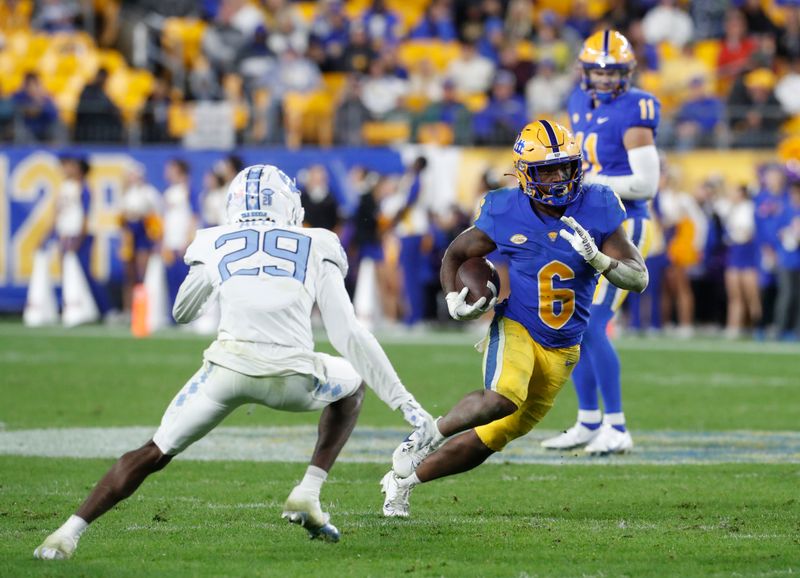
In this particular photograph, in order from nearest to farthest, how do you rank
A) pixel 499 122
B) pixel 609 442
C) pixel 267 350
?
pixel 267 350 → pixel 609 442 → pixel 499 122

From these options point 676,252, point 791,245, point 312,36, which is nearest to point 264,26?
point 312,36

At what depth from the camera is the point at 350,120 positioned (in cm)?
1808

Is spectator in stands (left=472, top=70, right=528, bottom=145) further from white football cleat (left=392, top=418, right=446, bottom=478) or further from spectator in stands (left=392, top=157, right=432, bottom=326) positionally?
white football cleat (left=392, top=418, right=446, bottom=478)

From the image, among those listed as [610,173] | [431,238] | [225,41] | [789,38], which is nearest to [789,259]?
[431,238]

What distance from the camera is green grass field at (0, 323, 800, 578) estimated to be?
16.5ft

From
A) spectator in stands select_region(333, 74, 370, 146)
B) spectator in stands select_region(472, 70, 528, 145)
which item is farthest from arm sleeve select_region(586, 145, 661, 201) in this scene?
spectator in stands select_region(333, 74, 370, 146)

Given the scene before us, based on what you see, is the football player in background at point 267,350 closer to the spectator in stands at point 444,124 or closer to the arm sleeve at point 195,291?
the arm sleeve at point 195,291

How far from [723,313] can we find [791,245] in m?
2.16

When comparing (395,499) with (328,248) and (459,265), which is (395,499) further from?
(328,248)

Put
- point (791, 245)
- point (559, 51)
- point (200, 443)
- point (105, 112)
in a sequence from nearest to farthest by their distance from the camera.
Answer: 1. point (200, 443)
2. point (791, 245)
3. point (105, 112)
4. point (559, 51)

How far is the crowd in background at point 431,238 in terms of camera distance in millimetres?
16297

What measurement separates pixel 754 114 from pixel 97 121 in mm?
7890

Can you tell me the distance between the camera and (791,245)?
15.5 m

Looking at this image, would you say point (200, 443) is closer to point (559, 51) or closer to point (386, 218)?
point (386, 218)
